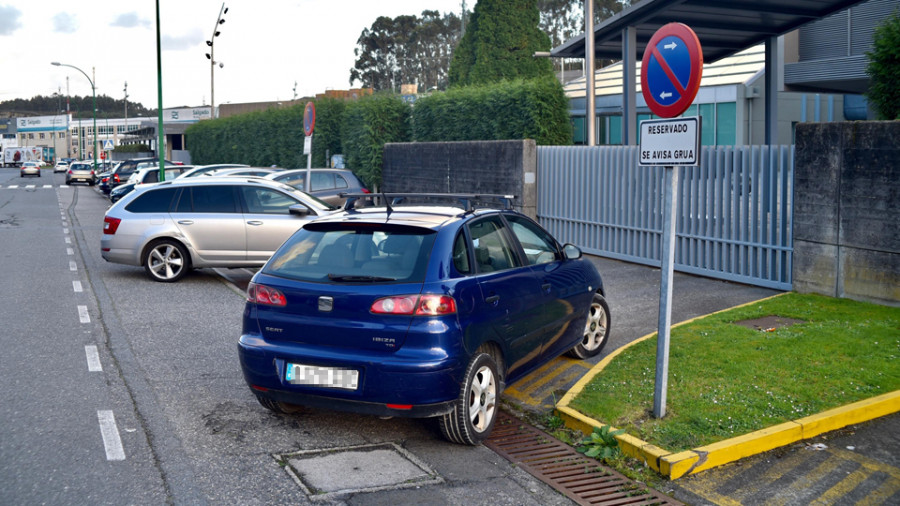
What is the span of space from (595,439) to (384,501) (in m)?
1.59

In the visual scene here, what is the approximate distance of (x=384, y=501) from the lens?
15.7 feet

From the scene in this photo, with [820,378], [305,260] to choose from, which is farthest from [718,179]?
[305,260]

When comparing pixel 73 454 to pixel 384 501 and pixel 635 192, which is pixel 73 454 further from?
pixel 635 192

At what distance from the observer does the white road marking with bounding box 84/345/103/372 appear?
758cm

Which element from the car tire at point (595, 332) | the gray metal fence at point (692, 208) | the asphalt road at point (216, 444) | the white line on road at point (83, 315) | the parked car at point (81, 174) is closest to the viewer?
the asphalt road at point (216, 444)

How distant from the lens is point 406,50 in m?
82.2

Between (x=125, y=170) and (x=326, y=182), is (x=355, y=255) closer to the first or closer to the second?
(x=326, y=182)

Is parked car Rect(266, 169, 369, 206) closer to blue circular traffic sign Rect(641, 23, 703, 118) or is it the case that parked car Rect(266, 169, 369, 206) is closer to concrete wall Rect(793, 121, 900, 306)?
concrete wall Rect(793, 121, 900, 306)

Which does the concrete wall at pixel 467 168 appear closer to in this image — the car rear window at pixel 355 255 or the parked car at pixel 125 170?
the car rear window at pixel 355 255

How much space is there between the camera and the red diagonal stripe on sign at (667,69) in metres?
5.68

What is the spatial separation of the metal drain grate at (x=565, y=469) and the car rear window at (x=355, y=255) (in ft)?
4.38

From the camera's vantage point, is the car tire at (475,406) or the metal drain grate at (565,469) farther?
the car tire at (475,406)

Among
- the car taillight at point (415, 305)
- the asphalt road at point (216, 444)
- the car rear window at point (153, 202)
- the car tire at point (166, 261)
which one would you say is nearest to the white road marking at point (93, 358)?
the asphalt road at point (216, 444)

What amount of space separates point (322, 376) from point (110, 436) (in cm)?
156
